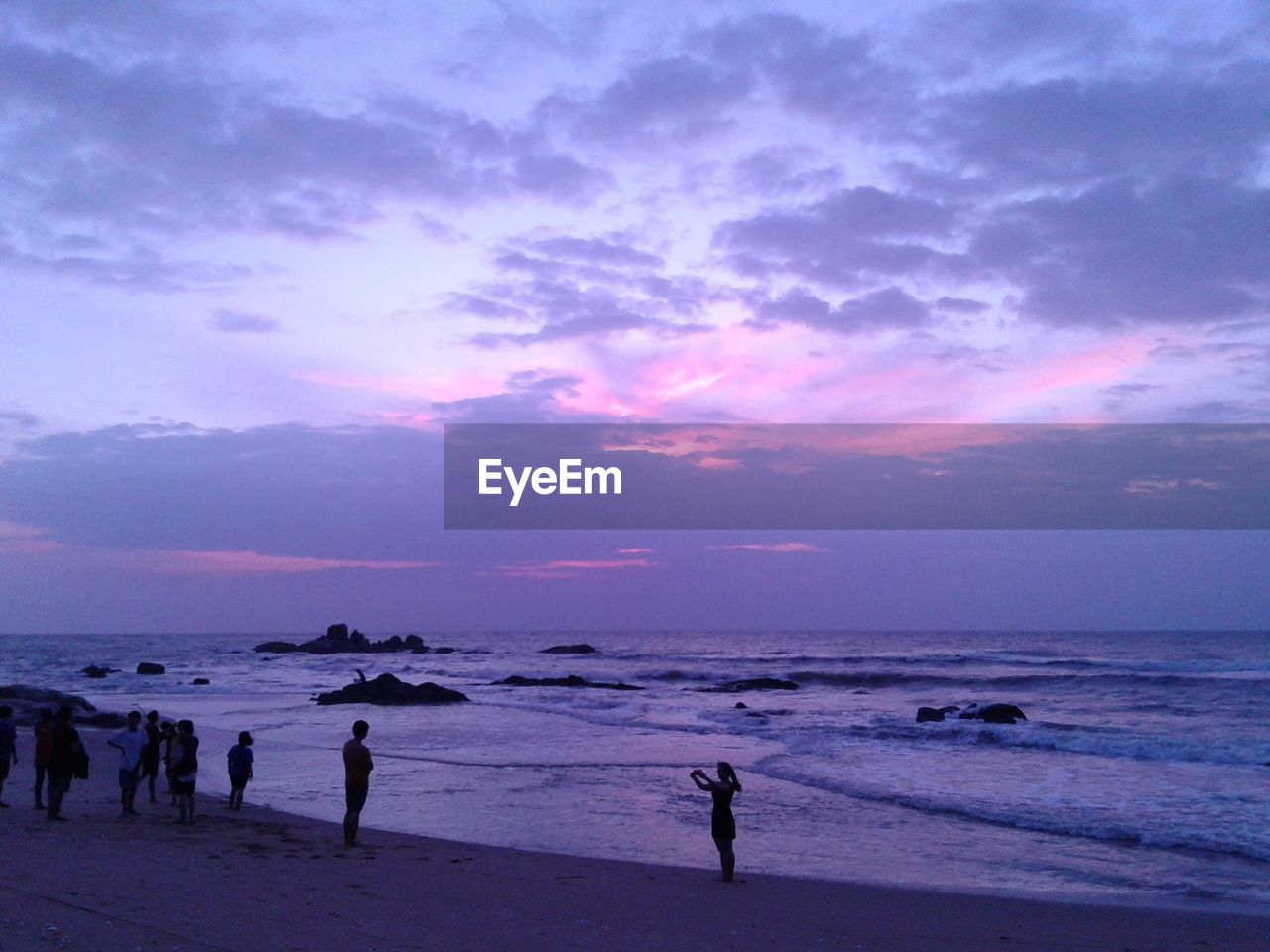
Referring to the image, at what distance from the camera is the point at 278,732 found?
2694 centimetres

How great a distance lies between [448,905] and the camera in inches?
366

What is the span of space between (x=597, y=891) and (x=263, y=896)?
11.7 ft

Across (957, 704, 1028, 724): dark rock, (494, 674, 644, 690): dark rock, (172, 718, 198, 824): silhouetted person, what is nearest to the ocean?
(957, 704, 1028, 724): dark rock

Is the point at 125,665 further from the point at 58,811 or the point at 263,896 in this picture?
the point at 263,896

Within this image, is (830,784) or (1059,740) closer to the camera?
(830,784)

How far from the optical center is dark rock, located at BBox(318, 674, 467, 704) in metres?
36.4

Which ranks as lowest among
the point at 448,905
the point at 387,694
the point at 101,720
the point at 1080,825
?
the point at 387,694

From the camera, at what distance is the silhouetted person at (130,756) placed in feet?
42.6

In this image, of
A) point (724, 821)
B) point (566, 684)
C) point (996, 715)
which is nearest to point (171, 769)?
point (724, 821)

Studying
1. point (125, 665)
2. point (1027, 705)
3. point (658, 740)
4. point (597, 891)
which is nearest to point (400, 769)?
point (658, 740)

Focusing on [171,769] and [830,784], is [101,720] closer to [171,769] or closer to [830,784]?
[171,769]

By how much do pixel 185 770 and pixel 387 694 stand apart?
24299 mm

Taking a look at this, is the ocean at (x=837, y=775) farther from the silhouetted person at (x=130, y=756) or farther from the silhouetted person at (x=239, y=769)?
the silhouetted person at (x=130, y=756)

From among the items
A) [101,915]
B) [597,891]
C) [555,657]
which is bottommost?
[555,657]
